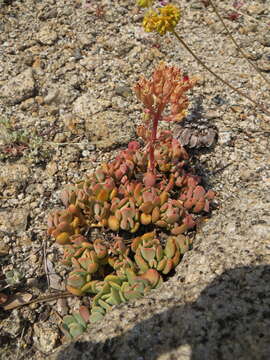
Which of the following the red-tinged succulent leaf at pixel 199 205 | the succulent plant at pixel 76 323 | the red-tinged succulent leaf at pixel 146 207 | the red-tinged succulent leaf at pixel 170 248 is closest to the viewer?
the succulent plant at pixel 76 323

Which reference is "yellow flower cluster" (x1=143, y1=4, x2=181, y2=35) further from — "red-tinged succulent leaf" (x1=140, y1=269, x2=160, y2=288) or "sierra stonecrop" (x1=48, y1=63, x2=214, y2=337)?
"red-tinged succulent leaf" (x1=140, y1=269, x2=160, y2=288)

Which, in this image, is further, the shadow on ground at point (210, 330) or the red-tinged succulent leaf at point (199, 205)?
the red-tinged succulent leaf at point (199, 205)

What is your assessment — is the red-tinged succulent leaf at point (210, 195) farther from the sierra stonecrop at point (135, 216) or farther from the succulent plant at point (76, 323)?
the succulent plant at point (76, 323)

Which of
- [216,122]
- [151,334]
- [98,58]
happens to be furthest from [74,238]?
[98,58]

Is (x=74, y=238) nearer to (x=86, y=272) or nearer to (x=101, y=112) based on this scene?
(x=86, y=272)

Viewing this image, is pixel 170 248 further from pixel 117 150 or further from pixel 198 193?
pixel 117 150

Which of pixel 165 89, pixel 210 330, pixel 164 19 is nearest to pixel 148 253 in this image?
pixel 210 330

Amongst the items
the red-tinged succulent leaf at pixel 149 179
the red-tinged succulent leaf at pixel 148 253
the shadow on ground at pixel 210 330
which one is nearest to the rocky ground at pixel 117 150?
the shadow on ground at pixel 210 330
